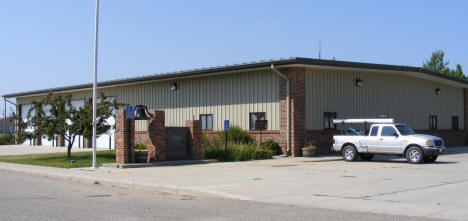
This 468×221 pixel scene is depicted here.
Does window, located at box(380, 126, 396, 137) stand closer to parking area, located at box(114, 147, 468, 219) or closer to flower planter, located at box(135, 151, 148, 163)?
parking area, located at box(114, 147, 468, 219)

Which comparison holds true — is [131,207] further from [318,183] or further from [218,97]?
[218,97]

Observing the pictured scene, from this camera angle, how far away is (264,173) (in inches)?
690

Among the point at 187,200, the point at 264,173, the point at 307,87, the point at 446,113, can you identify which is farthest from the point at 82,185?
the point at 446,113

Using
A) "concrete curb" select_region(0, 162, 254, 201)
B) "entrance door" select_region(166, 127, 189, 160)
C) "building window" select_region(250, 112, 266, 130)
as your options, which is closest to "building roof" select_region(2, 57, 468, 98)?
"building window" select_region(250, 112, 266, 130)

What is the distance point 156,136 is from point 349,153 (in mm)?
8542

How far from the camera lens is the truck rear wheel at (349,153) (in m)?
23.3

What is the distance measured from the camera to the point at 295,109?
25469 mm

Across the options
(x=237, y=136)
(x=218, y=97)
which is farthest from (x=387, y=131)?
(x=218, y=97)

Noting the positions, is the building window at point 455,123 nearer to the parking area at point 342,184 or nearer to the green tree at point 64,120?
the parking area at point 342,184

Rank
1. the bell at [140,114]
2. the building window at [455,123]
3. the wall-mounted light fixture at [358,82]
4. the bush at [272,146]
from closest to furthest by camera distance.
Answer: the bell at [140,114], the bush at [272,146], the wall-mounted light fixture at [358,82], the building window at [455,123]

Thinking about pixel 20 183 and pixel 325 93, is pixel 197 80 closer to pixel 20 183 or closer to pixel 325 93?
pixel 325 93

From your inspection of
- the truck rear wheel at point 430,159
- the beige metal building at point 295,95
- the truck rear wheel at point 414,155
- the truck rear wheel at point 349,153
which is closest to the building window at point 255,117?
the beige metal building at point 295,95

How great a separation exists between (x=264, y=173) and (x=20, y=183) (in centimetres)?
750

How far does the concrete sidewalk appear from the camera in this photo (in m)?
10.9
